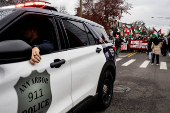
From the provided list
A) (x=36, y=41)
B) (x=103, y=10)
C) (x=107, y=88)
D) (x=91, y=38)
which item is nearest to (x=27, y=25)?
(x=36, y=41)

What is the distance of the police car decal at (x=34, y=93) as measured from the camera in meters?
1.60

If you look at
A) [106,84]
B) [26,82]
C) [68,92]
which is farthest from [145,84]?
[26,82]

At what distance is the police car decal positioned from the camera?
1604 millimetres

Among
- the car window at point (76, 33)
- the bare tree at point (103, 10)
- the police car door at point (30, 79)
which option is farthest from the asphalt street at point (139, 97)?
the bare tree at point (103, 10)

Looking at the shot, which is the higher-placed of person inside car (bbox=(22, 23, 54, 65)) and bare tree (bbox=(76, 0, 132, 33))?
bare tree (bbox=(76, 0, 132, 33))

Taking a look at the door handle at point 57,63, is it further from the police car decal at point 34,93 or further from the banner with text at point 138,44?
the banner with text at point 138,44

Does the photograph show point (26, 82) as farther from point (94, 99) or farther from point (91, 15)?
point (91, 15)

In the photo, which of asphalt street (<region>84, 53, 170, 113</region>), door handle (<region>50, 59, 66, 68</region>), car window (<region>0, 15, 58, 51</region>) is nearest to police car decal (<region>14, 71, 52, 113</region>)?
door handle (<region>50, 59, 66, 68</region>)

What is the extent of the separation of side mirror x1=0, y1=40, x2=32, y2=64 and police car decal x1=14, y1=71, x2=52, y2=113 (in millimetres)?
208

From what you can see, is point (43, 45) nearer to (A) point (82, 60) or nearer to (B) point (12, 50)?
(B) point (12, 50)

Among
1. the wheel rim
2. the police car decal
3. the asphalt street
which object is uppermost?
the police car decal

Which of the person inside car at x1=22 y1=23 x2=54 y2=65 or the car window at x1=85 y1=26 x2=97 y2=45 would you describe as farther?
the car window at x1=85 y1=26 x2=97 y2=45

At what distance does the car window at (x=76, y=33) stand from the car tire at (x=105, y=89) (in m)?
0.84

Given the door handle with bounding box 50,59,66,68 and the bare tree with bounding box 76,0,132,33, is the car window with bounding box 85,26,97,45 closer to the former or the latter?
the door handle with bounding box 50,59,66,68
